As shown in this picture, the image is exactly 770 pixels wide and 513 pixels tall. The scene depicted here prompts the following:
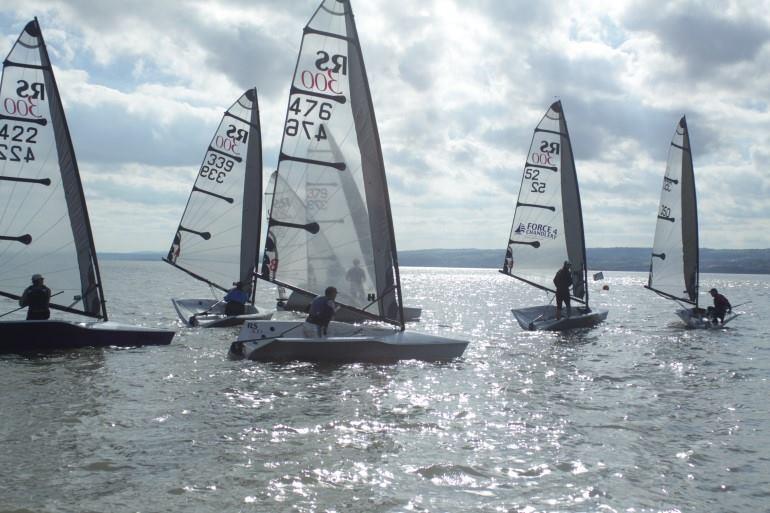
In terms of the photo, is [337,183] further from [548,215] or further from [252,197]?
[548,215]

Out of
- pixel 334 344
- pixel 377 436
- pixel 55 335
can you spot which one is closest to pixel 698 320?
pixel 334 344

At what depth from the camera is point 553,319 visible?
880 inches

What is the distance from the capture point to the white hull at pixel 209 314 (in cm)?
2141

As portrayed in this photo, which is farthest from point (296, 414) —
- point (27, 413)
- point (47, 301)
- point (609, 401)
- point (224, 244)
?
point (224, 244)

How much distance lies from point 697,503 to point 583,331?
56.0ft

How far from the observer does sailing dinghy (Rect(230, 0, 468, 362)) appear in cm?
1516

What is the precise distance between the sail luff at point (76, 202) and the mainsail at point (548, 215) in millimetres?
13088

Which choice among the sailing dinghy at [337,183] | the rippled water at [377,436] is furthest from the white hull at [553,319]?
the sailing dinghy at [337,183]

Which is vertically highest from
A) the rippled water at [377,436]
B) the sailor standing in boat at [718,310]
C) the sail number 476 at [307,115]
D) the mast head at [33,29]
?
the mast head at [33,29]

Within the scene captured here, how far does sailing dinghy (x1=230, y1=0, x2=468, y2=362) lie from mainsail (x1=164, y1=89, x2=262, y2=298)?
28.1 feet

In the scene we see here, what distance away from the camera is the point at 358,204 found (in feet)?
50.1

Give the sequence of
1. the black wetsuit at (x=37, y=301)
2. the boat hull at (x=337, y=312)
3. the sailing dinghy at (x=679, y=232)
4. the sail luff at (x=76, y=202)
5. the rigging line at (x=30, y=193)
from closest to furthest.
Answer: the black wetsuit at (x=37, y=301) → the rigging line at (x=30, y=193) → the sail luff at (x=76, y=202) → the boat hull at (x=337, y=312) → the sailing dinghy at (x=679, y=232)

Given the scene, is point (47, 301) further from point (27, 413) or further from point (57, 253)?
point (27, 413)

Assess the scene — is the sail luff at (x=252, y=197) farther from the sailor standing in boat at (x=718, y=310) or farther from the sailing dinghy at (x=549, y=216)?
the sailor standing in boat at (x=718, y=310)
